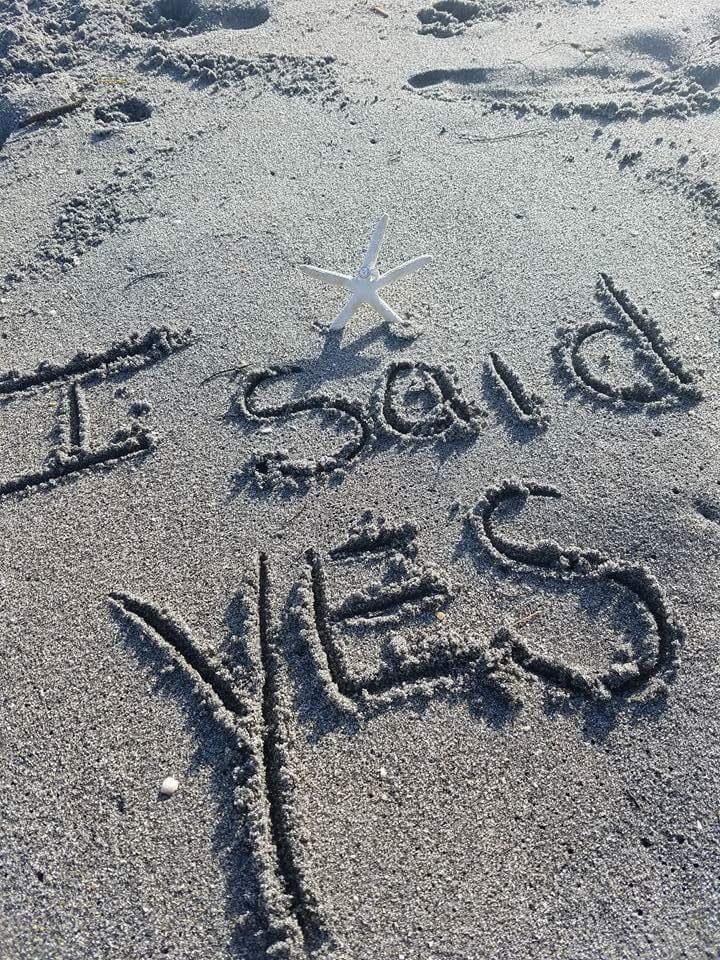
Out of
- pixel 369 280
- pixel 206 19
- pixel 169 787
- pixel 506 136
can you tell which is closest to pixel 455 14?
pixel 506 136

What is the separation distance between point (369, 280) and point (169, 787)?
3683 mm

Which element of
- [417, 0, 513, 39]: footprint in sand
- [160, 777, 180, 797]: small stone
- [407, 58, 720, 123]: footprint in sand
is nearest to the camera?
[160, 777, 180, 797]: small stone

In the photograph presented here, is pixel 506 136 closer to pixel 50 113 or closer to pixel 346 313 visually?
pixel 346 313

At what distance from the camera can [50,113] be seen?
7.96 meters

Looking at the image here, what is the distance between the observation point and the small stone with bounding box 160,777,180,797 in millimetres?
3908

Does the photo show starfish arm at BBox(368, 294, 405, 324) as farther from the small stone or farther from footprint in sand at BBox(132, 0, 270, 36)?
footprint in sand at BBox(132, 0, 270, 36)

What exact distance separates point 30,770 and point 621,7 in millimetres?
9066

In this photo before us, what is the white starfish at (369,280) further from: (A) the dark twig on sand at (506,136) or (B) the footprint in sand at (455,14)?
(B) the footprint in sand at (455,14)

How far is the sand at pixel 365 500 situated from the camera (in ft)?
12.1

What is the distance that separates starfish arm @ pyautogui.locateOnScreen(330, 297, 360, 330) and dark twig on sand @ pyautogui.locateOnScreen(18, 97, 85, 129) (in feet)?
13.8

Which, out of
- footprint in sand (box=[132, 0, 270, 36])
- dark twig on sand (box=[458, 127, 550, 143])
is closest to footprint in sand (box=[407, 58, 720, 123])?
dark twig on sand (box=[458, 127, 550, 143])

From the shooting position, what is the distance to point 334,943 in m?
3.47

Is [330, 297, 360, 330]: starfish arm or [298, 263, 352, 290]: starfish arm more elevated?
[298, 263, 352, 290]: starfish arm

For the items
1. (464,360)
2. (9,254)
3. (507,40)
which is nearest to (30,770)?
(464,360)
